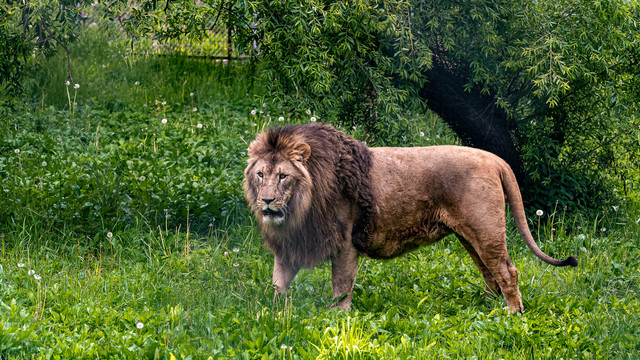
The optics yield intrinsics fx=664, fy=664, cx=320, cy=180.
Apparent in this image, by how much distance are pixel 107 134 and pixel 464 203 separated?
5574 millimetres

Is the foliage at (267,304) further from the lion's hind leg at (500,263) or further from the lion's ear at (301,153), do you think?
the lion's ear at (301,153)

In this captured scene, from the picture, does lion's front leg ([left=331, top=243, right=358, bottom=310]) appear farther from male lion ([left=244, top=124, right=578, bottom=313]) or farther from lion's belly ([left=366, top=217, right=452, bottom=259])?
lion's belly ([left=366, top=217, right=452, bottom=259])

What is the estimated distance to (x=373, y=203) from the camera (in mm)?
5246

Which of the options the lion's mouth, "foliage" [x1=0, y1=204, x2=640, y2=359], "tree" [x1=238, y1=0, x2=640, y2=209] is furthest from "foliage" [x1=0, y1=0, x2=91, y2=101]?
the lion's mouth

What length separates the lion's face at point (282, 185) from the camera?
4844 millimetres

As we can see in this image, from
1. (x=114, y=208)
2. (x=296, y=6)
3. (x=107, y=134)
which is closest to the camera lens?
(x=296, y=6)

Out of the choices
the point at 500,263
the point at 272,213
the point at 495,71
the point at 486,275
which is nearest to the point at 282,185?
the point at 272,213

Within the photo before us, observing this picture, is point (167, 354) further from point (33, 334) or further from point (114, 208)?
point (114, 208)

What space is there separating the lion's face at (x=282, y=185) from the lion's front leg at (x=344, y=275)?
0.50 m

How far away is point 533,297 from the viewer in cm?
564

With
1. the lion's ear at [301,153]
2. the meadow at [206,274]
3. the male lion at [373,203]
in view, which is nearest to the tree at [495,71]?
the meadow at [206,274]

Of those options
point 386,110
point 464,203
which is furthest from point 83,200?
point 464,203

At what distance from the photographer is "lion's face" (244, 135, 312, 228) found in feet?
15.9

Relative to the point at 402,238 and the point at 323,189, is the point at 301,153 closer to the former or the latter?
the point at 323,189
